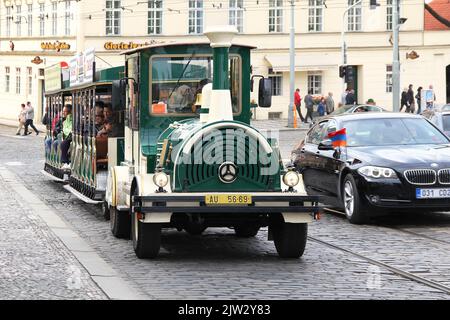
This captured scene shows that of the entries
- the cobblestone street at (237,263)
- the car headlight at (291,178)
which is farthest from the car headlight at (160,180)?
the car headlight at (291,178)

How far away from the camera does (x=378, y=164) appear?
634 inches

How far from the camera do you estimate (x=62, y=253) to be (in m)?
13.3

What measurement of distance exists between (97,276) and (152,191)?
4.66 ft

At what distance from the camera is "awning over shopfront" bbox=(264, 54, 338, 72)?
209 ft

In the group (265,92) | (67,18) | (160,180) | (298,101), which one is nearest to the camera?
(160,180)

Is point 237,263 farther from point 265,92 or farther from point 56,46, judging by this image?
point 56,46

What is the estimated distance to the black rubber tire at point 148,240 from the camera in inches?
497

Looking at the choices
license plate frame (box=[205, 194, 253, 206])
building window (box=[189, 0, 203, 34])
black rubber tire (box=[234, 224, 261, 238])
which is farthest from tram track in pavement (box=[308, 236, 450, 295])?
building window (box=[189, 0, 203, 34])

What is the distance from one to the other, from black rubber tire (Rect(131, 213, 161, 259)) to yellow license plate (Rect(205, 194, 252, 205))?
659mm

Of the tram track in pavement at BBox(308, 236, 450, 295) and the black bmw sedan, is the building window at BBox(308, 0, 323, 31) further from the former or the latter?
the tram track in pavement at BBox(308, 236, 450, 295)

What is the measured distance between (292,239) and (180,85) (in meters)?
2.62

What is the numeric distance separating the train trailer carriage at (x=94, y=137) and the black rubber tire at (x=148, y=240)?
3.61 metres

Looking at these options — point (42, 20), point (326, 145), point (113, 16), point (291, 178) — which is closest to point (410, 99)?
point (113, 16)
